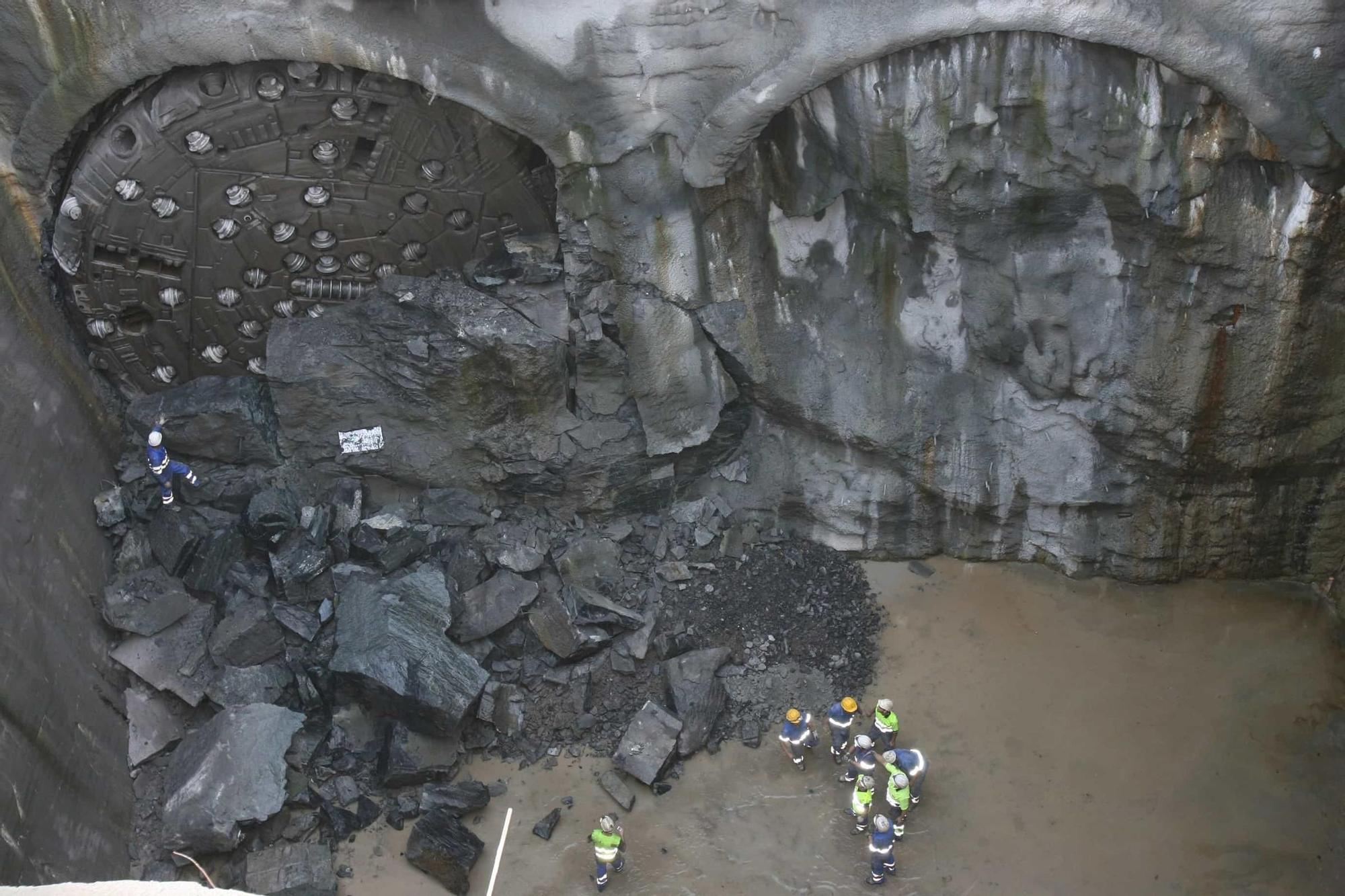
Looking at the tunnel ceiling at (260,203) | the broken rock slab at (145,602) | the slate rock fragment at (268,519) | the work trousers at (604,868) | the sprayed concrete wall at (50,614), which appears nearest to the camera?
the sprayed concrete wall at (50,614)

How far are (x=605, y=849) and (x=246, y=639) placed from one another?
10.5 feet

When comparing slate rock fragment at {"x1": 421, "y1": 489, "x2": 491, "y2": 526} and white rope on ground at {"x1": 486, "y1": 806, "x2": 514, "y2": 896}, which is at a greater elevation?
slate rock fragment at {"x1": 421, "y1": 489, "x2": 491, "y2": 526}

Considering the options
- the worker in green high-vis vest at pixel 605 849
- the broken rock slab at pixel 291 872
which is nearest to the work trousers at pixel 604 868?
the worker in green high-vis vest at pixel 605 849

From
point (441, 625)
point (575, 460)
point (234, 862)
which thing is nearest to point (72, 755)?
point (234, 862)

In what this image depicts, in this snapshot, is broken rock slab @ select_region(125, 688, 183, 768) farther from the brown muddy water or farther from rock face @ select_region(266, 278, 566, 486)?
rock face @ select_region(266, 278, 566, 486)

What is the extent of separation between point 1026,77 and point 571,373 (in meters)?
4.14

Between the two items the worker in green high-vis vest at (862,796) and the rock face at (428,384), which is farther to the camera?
the rock face at (428,384)

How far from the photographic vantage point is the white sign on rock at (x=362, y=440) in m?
10.8

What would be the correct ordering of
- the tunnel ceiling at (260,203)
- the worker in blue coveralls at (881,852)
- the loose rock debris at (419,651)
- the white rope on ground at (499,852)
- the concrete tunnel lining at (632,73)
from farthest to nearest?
the tunnel ceiling at (260,203) < the loose rock debris at (419,651) < the worker in blue coveralls at (881,852) < the white rope on ground at (499,852) < the concrete tunnel lining at (632,73)

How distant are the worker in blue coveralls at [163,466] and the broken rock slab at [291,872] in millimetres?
2993

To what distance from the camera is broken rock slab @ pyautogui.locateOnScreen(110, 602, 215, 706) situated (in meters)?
9.84

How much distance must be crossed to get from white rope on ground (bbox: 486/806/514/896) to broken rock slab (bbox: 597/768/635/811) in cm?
70

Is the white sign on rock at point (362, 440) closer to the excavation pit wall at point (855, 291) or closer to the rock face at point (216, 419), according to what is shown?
the rock face at point (216, 419)

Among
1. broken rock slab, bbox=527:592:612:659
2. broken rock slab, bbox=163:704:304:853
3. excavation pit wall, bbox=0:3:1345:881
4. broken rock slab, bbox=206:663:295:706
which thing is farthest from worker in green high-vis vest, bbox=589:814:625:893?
excavation pit wall, bbox=0:3:1345:881
